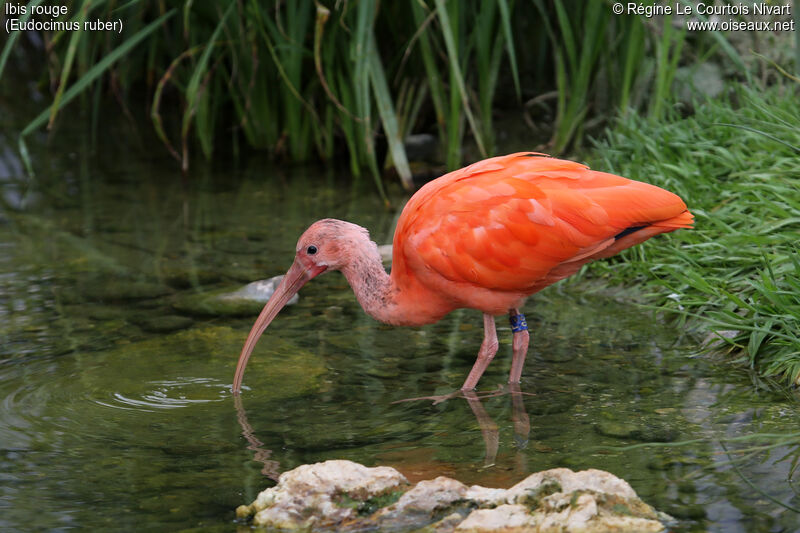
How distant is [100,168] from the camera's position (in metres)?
8.96

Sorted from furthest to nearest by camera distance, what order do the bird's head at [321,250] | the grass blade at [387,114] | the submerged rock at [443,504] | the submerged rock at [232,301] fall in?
the grass blade at [387,114] < the submerged rock at [232,301] < the bird's head at [321,250] < the submerged rock at [443,504]

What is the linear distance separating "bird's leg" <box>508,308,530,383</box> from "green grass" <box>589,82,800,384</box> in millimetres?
832

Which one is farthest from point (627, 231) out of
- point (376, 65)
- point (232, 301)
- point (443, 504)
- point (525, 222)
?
point (376, 65)

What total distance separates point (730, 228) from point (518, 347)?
1412 mm

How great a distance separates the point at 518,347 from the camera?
4.47m

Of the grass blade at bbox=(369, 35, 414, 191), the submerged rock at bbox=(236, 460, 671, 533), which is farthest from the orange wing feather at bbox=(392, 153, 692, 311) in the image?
the grass blade at bbox=(369, 35, 414, 191)

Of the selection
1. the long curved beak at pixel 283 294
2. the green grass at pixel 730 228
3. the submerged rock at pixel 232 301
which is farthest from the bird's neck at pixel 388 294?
the green grass at pixel 730 228

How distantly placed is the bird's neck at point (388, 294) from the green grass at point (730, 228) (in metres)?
1.27

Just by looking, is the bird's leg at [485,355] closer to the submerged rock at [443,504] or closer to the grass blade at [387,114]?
the submerged rock at [443,504]

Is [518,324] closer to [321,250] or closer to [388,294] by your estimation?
[388,294]

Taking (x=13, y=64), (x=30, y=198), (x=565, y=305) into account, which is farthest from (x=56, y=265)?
(x=13, y=64)

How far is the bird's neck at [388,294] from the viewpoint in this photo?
4484mm

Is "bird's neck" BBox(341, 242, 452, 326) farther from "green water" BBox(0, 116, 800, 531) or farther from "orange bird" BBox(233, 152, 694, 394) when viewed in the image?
"green water" BBox(0, 116, 800, 531)

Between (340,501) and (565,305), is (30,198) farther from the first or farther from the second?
(340,501)
